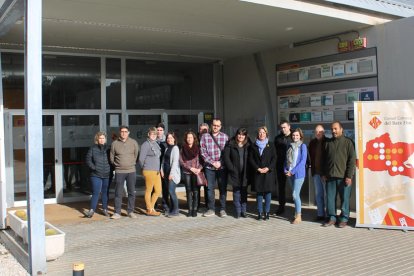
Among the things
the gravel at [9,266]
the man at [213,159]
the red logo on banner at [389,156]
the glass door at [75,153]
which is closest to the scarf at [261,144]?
the man at [213,159]

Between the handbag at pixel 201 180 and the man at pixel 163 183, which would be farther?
the man at pixel 163 183

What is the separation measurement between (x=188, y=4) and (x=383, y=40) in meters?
3.72

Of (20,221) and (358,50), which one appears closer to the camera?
(20,221)

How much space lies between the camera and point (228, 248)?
6203 millimetres

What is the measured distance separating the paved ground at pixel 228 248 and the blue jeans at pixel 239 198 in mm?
228

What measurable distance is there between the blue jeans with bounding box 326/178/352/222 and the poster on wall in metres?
0.20

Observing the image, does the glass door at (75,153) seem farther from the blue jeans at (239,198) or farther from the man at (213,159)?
→ the blue jeans at (239,198)

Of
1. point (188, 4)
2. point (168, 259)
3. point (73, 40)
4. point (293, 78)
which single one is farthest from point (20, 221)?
point (293, 78)

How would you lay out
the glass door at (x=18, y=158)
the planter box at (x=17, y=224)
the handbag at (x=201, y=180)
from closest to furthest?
the planter box at (x=17, y=224)
the handbag at (x=201, y=180)
the glass door at (x=18, y=158)

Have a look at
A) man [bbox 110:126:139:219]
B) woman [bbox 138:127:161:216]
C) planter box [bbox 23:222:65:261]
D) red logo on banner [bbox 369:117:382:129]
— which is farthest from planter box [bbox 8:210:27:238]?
red logo on banner [bbox 369:117:382:129]

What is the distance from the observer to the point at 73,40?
945 cm

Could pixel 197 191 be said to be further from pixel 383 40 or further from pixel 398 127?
pixel 383 40

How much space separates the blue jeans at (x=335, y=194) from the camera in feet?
23.9

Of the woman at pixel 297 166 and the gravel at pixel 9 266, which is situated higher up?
the woman at pixel 297 166
